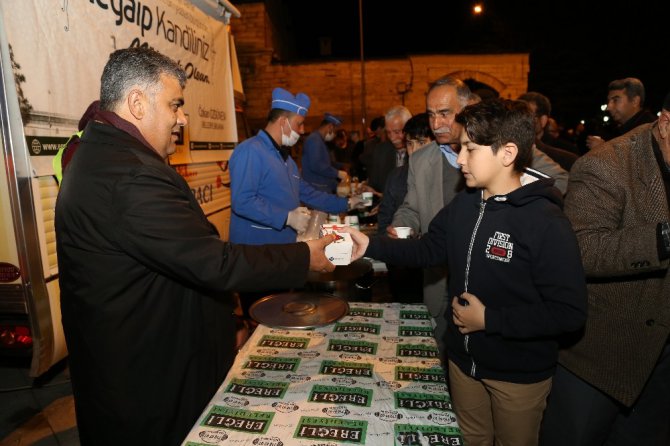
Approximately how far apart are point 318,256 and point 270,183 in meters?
2.13

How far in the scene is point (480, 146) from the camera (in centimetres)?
192

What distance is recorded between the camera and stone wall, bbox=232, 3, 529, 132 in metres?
18.5

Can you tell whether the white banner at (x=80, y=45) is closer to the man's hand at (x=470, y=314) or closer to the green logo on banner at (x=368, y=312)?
the green logo on banner at (x=368, y=312)

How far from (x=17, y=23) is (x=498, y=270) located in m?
2.82

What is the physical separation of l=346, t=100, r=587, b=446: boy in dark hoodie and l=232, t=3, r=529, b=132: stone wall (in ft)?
57.1

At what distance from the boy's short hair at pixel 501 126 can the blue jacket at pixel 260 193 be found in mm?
2223

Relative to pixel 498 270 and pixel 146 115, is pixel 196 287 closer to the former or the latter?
pixel 146 115

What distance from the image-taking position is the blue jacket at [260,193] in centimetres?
385

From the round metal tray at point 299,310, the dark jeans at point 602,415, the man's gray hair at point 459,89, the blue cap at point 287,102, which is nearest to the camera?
the round metal tray at point 299,310

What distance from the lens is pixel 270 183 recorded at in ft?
13.2

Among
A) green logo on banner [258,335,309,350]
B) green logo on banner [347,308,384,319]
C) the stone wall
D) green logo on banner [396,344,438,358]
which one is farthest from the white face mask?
the stone wall

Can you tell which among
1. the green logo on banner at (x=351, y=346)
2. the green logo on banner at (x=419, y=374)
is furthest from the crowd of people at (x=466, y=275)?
the green logo on banner at (x=351, y=346)

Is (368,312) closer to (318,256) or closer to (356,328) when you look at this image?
(356,328)

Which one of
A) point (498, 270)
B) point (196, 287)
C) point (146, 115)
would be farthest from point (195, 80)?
point (498, 270)
